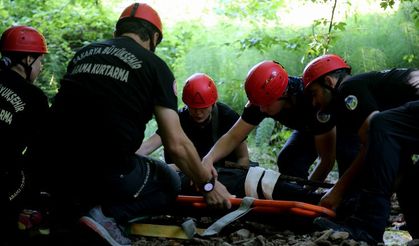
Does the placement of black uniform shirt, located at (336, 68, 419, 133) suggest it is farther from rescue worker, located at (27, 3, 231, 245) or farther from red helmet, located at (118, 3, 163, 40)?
red helmet, located at (118, 3, 163, 40)

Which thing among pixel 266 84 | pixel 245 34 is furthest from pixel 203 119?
pixel 245 34

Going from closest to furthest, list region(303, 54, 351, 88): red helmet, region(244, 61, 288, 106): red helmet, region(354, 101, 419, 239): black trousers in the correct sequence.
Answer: region(354, 101, 419, 239): black trousers, region(303, 54, 351, 88): red helmet, region(244, 61, 288, 106): red helmet

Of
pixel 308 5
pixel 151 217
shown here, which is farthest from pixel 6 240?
pixel 308 5

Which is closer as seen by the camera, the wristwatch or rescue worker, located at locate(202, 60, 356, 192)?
the wristwatch

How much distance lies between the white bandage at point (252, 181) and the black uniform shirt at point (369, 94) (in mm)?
853

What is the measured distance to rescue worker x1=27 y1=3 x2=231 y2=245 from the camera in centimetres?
304

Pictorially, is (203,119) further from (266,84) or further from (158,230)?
(158,230)

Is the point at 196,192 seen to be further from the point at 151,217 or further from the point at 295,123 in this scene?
the point at 295,123

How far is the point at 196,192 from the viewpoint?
4094 millimetres

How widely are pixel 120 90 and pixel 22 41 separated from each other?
163 centimetres

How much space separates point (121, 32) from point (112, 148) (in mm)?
841

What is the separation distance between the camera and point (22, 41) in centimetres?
416

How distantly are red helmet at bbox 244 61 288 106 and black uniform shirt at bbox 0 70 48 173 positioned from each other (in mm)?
1701

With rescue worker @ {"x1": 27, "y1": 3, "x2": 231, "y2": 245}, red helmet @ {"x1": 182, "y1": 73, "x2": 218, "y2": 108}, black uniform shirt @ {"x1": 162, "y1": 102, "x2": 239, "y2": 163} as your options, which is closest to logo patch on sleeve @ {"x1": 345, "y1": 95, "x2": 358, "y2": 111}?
rescue worker @ {"x1": 27, "y1": 3, "x2": 231, "y2": 245}
